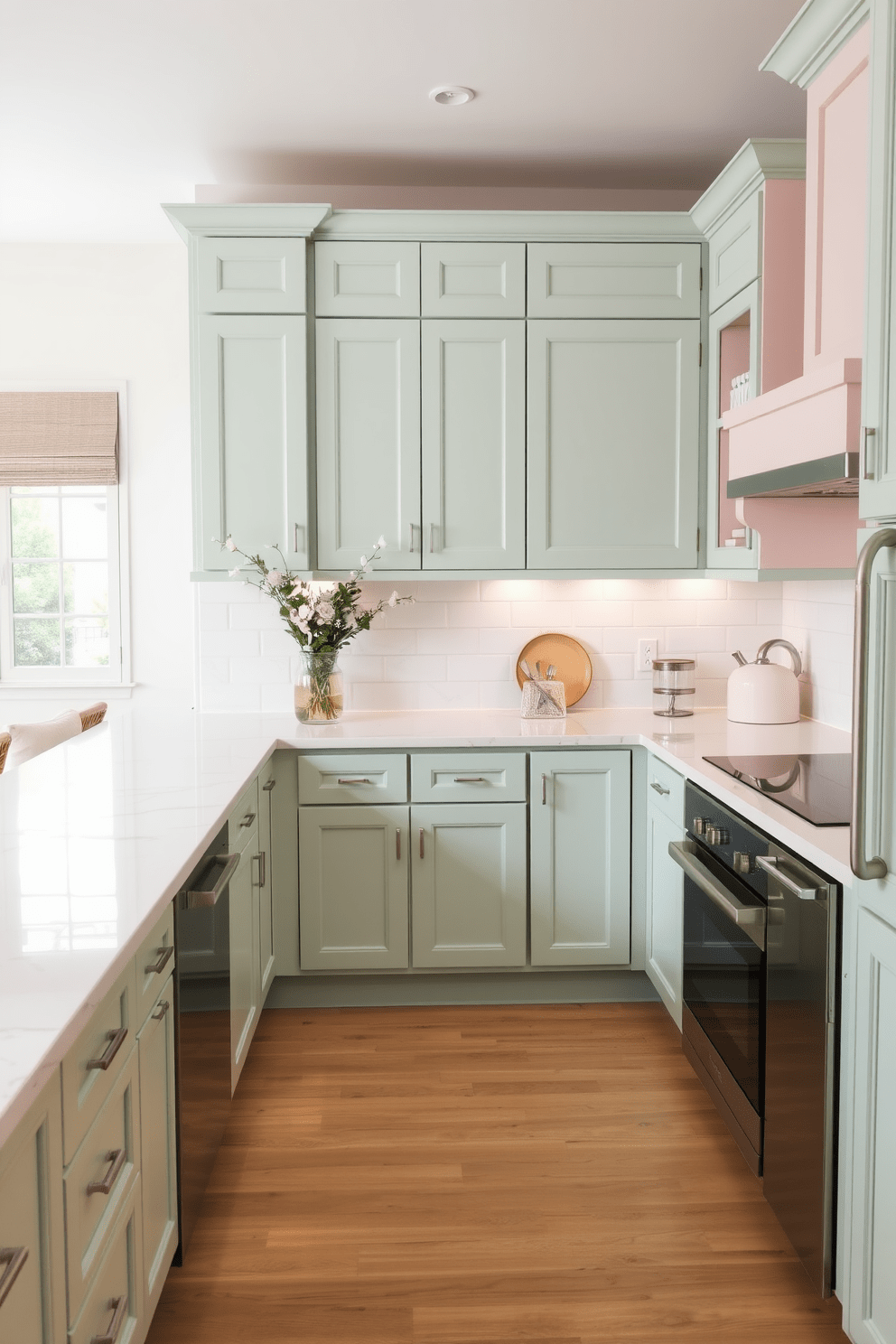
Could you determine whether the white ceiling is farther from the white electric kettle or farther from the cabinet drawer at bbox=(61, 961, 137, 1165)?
the cabinet drawer at bbox=(61, 961, 137, 1165)

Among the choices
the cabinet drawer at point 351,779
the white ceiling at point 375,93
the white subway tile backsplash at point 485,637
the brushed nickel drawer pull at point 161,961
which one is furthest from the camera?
the white subway tile backsplash at point 485,637

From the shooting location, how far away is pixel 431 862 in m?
3.37

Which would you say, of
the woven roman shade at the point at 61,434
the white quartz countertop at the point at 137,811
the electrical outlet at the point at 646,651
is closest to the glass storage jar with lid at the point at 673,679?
the white quartz countertop at the point at 137,811

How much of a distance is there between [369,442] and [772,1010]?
226 cm

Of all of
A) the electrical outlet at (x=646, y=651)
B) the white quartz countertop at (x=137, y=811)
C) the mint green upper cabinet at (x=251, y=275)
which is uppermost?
the mint green upper cabinet at (x=251, y=275)

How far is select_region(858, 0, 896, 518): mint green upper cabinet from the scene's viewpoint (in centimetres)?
163

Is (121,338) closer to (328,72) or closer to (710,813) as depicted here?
(328,72)

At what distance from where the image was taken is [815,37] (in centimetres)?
219

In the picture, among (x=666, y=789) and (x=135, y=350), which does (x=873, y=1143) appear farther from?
(x=135, y=350)

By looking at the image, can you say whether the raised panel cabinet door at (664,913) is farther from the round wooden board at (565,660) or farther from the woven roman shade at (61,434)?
the woven roman shade at (61,434)

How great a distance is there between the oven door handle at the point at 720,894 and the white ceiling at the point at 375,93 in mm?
2165

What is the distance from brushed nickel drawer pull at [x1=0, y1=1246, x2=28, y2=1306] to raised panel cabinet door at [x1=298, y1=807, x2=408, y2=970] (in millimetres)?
2229

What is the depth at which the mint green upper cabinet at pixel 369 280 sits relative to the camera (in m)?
3.51

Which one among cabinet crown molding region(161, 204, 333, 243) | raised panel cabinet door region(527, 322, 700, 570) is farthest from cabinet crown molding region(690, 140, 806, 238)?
cabinet crown molding region(161, 204, 333, 243)
